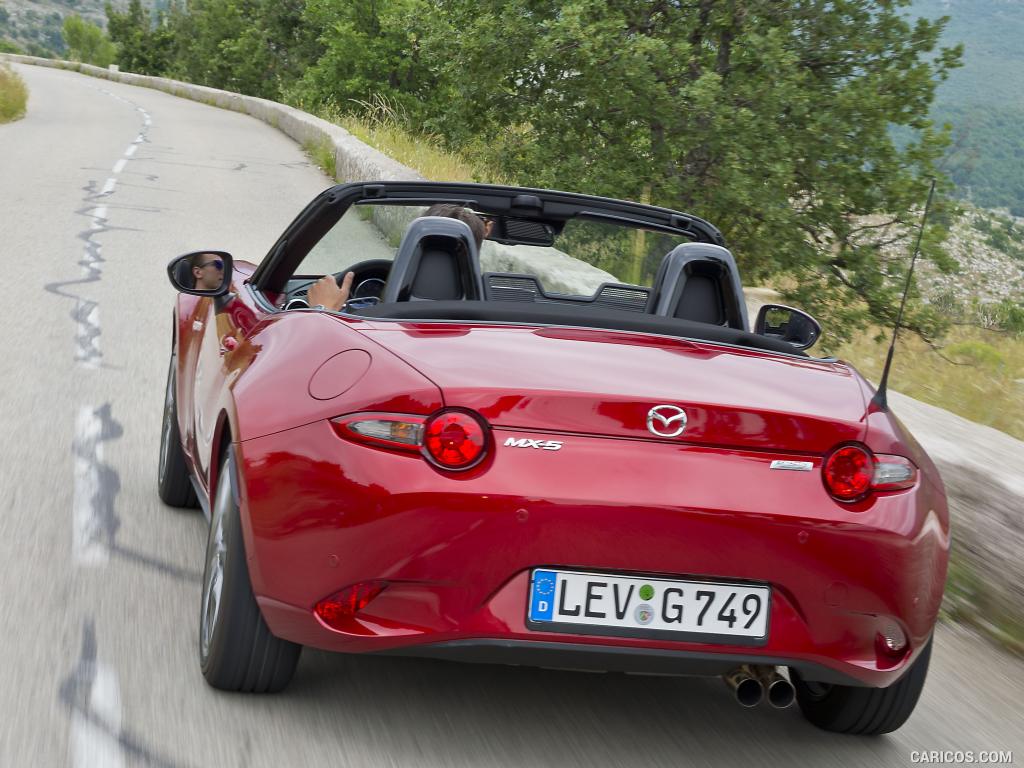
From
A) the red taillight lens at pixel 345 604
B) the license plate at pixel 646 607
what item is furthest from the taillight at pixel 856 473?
the red taillight lens at pixel 345 604

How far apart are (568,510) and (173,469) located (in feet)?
8.94

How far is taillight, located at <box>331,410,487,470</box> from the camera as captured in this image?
2941 millimetres

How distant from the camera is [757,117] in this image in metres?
18.1

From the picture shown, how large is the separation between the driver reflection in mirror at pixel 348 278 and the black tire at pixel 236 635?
0.91 m

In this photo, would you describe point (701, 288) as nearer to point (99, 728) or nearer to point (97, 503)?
point (99, 728)

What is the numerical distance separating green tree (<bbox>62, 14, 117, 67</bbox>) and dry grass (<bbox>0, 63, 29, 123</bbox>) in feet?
365

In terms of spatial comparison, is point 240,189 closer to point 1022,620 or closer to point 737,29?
point 737,29

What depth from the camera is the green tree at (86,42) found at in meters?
141

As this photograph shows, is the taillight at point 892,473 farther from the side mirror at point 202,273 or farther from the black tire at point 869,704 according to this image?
the side mirror at point 202,273

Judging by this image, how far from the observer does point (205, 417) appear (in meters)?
4.22

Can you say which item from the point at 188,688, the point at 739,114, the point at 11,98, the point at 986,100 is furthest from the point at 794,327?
the point at 986,100

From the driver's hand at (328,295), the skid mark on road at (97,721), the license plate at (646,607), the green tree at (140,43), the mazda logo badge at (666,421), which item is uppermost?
the mazda logo badge at (666,421)

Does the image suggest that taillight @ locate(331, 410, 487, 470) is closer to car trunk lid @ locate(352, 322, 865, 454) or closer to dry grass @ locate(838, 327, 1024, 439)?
car trunk lid @ locate(352, 322, 865, 454)

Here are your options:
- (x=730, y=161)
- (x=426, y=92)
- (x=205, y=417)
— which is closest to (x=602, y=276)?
(x=205, y=417)
